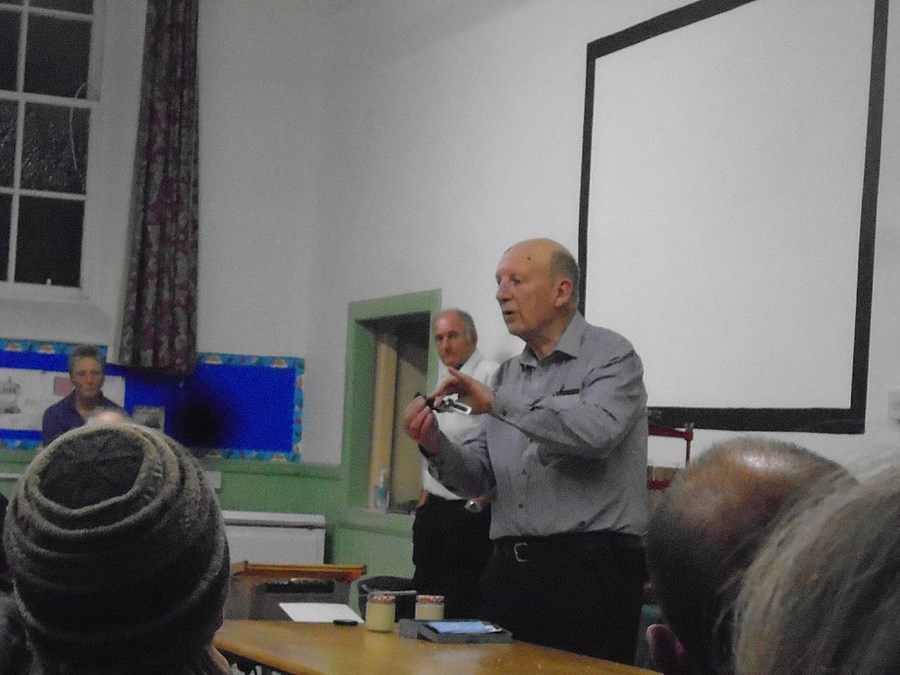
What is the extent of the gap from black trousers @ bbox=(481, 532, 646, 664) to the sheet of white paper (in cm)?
47

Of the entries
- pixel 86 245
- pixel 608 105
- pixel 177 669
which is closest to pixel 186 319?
pixel 86 245

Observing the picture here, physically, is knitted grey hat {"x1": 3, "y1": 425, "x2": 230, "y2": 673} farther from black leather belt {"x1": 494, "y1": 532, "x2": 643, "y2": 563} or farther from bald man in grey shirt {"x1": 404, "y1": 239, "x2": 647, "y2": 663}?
black leather belt {"x1": 494, "y1": 532, "x2": 643, "y2": 563}

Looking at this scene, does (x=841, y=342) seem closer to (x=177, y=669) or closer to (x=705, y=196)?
(x=705, y=196)

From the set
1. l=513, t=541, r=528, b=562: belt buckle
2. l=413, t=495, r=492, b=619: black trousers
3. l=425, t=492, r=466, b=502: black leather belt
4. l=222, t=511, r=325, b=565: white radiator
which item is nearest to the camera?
l=513, t=541, r=528, b=562: belt buckle

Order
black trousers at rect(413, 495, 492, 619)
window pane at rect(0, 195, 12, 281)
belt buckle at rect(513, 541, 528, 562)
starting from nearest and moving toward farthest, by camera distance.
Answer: belt buckle at rect(513, 541, 528, 562) < black trousers at rect(413, 495, 492, 619) < window pane at rect(0, 195, 12, 281)

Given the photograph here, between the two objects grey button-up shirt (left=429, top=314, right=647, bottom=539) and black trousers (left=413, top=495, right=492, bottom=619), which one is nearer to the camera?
grey button-up shirt (left=429, top=314, right=647, bottom=539)

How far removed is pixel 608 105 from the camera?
18.3 ft

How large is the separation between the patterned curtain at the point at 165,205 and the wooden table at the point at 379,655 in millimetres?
4506

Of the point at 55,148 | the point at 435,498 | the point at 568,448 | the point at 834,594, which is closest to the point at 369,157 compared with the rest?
the point at 55,148

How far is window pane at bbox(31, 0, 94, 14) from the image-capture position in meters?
8.23

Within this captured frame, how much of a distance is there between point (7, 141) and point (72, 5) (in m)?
0.93

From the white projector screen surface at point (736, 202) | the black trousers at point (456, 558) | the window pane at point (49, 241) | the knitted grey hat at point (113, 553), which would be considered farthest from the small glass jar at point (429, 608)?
the window pane at point (49, 241)

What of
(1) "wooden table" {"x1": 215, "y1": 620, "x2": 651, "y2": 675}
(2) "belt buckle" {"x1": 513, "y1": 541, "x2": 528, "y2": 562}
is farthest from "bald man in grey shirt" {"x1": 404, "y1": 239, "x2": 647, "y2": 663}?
(1) "wooden table" {"x1": 215, "y1": 620, "x2": 651, "y2": 675}

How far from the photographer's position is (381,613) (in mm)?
3549
